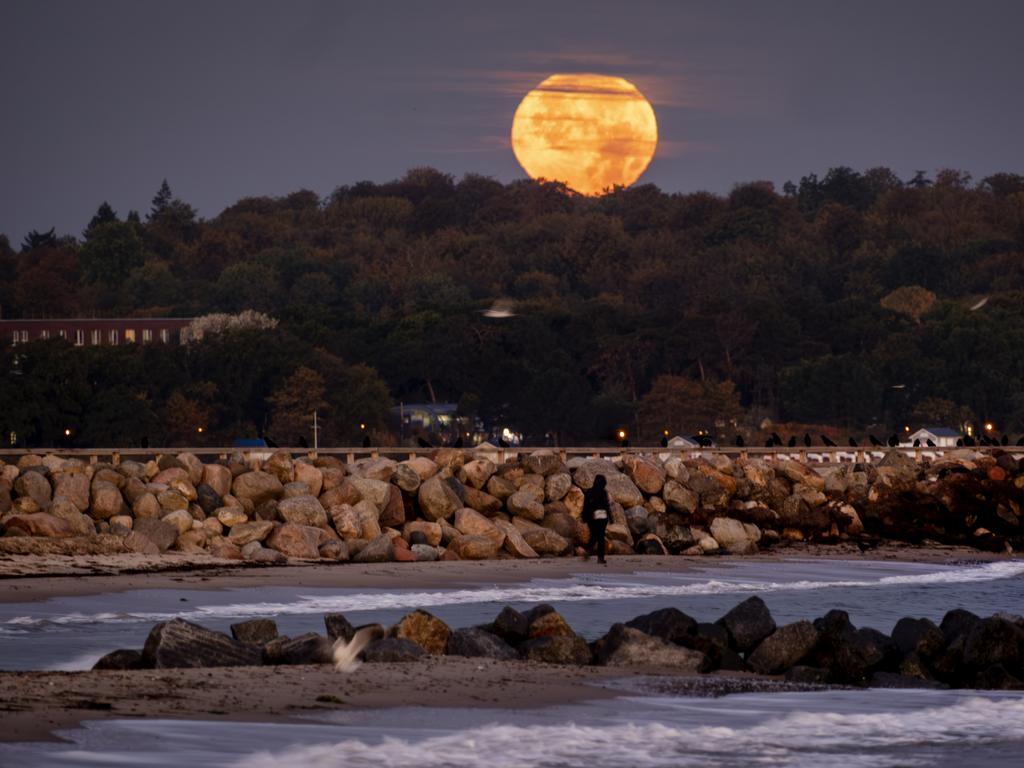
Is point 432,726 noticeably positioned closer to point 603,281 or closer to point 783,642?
point 783,642

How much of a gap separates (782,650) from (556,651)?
225 centimetres

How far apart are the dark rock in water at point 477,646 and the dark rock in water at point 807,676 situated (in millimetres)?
2423

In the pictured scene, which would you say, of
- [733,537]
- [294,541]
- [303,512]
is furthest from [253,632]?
[733,537]

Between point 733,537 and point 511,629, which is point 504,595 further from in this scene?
point 733,537

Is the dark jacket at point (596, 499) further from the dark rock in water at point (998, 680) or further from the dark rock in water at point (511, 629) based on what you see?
the dark rock in water at point (998, 680)

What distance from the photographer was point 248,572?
23.3m

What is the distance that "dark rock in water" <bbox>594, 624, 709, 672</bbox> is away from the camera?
15.0 m

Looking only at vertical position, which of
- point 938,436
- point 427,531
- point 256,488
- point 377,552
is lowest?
point 377,552

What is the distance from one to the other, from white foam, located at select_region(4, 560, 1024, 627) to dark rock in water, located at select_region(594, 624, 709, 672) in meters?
4.53

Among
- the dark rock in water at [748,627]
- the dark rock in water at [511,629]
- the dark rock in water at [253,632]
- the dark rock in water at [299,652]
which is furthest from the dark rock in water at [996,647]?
the dark rock in water at [253,632]

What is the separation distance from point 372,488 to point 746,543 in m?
7.72

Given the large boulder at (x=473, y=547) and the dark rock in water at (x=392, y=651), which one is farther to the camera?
the large boulder at (x=473, y=547)

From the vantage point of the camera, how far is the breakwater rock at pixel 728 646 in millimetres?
14516

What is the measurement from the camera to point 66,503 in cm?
2522
